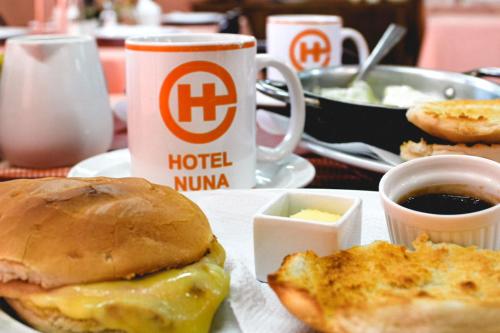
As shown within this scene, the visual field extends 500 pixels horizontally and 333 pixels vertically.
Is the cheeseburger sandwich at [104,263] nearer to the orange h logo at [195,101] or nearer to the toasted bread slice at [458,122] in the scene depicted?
the orange h logo at [195,101]

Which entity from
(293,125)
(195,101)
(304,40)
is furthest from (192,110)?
(304,40)

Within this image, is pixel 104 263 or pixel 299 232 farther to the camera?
pixel 299 232

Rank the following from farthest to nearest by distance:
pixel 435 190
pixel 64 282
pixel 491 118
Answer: pixel 491 118
pixel 435 190
pixel 64 282

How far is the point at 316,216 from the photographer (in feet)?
Result: 2.60

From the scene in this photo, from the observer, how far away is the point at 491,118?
964mm

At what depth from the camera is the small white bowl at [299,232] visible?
2.38 feet

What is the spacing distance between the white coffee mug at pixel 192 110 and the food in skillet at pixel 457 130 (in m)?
0.27

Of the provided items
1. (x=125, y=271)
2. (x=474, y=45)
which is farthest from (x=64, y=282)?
(x=474, y=45)

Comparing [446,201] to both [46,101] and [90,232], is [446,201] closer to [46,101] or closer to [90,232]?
[90,232]

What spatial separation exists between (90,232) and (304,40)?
48.3 inches

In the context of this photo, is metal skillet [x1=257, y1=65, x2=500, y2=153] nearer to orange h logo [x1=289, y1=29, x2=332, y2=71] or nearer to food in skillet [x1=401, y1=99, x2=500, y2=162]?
food in skillet [x1=401, y1=99, x2=500, y2=162]

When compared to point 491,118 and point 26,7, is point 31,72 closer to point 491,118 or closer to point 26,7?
point 491,118

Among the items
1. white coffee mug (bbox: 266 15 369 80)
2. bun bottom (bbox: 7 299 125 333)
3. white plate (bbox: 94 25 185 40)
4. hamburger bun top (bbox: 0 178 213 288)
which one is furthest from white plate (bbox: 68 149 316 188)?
white plate (bbox: 94 25 185 40)

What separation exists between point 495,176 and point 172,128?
476 mm
